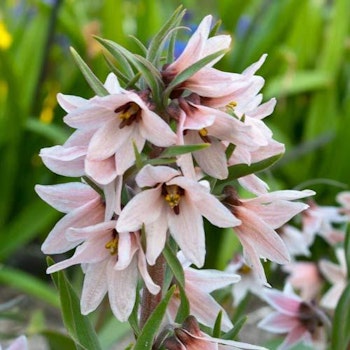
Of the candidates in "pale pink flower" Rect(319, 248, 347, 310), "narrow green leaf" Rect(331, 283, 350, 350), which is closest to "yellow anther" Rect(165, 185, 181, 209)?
"narrow green leaf" Rect(331, 283, 350, 350)

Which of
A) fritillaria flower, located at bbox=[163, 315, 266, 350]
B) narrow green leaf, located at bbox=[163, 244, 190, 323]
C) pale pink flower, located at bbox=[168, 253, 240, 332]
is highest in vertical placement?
narrow green leaf, located at bbox=[163, 244, 190, 323]

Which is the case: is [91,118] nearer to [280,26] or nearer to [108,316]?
[108,316]

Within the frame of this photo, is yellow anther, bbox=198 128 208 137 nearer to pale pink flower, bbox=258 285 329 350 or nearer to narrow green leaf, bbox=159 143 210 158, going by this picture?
narrow green leaf, bbox=159 143 210 158

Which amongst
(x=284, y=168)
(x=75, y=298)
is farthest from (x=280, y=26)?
(x=75, y=298)

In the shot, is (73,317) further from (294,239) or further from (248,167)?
(294,239)

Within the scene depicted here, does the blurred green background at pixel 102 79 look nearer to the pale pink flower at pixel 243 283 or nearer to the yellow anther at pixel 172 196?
the pale pink flower at pixel 243 283

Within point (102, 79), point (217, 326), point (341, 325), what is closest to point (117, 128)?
point (217, 326)
